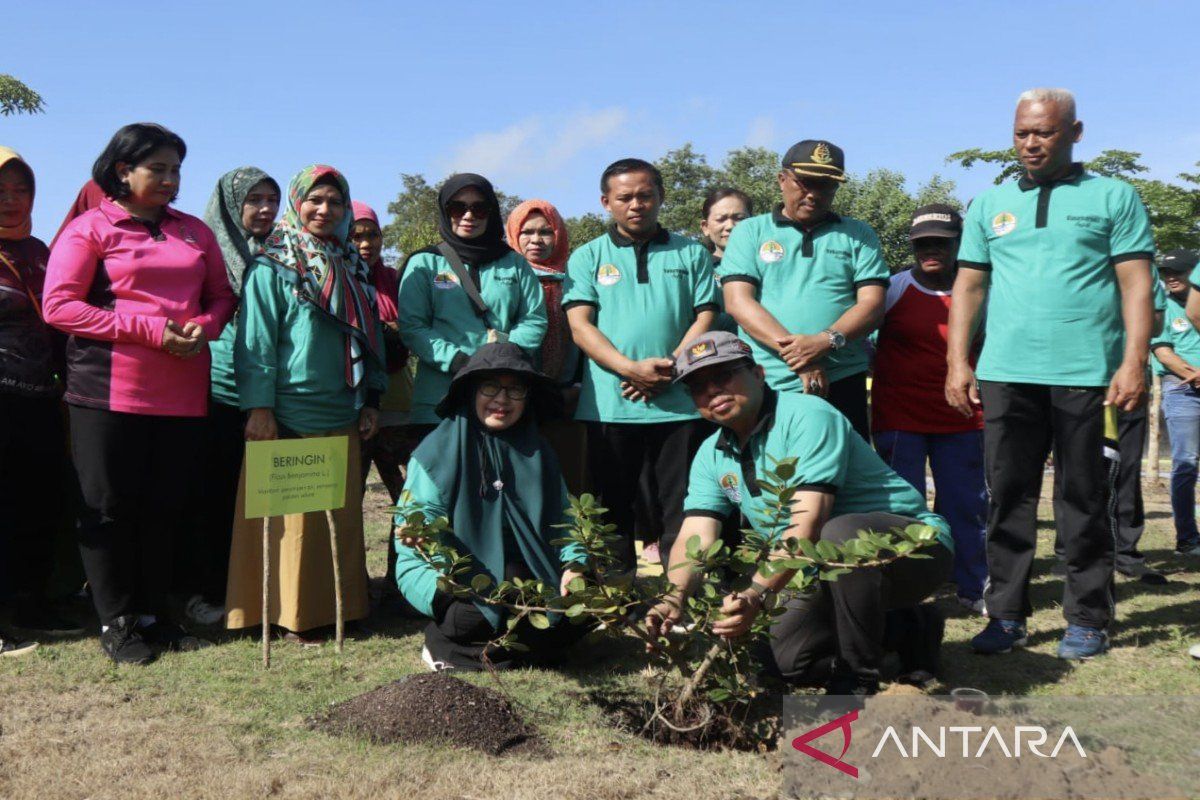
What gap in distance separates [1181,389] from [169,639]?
6964 millimetres

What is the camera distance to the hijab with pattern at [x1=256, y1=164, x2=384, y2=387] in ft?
15.9

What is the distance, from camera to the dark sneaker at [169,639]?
4680mm

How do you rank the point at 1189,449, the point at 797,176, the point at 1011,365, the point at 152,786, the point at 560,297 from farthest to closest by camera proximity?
the point at 1189,449 < the point at 560,297 < the point at 797,176 < the point at 1011,365 < the point at 152,786

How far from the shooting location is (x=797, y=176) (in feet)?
16.1

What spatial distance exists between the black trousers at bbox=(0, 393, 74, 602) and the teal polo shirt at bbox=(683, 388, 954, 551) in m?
3.11

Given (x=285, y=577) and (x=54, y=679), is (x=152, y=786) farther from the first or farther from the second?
(x=285, y=577)

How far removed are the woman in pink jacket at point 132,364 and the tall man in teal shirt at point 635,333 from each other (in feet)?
5.83

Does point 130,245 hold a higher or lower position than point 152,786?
higher

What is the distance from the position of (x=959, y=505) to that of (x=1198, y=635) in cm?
125

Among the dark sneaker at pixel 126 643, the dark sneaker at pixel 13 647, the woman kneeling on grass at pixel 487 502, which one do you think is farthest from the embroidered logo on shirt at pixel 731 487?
the dark sneaker at pixel 13 647


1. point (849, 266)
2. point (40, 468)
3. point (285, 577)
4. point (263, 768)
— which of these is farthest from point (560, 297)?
point (263, 768)

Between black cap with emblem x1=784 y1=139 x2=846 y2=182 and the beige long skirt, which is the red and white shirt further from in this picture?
the beige long skirt

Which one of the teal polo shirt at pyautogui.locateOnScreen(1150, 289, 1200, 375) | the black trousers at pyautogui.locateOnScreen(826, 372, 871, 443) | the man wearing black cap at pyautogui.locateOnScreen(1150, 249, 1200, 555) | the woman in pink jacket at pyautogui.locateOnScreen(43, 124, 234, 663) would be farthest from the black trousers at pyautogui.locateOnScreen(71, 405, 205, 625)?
the teal polo shirt at pyautogui.locateOnScreen(1150, 289, 1200, 375)

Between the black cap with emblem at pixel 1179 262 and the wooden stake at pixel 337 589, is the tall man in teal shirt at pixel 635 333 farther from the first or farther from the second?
the black cap with emblem at pixel 1179 262
